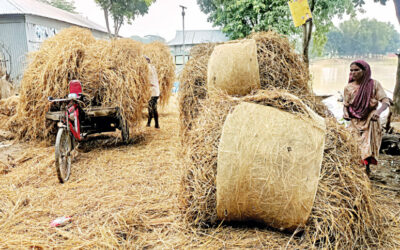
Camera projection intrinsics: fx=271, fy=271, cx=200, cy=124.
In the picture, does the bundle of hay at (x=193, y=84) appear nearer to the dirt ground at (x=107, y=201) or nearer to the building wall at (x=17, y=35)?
the dirt ground at (x=107, y=201)

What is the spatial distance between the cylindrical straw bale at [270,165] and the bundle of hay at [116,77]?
11.2 ft

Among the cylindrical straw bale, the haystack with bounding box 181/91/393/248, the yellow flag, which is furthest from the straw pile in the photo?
the cylindrical straw bale

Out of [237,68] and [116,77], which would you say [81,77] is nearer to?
[116,77]

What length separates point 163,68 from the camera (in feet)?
31.8

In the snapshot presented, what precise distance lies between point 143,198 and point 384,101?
3405 mm

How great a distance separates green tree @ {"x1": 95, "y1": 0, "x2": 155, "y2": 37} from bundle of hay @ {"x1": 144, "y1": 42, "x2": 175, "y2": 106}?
526 inches

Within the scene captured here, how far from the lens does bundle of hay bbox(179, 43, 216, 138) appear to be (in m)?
4.36

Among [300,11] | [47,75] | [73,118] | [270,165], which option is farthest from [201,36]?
[270,165]

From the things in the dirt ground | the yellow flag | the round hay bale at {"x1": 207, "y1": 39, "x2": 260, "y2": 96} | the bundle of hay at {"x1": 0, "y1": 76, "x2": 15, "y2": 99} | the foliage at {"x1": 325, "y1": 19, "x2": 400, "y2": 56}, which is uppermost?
the foliage at {"x1": 325, "y1": 19, "x2": 400, "y2": 56}

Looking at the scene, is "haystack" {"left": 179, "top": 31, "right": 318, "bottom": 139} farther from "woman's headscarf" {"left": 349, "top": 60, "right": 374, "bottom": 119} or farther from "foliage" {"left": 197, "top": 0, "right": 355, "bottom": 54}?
"foliage" {"left": 197, "top": 0, "right": 355, "bottom": 54}

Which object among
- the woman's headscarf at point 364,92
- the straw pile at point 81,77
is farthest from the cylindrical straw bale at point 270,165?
the straw pile at point 81,77

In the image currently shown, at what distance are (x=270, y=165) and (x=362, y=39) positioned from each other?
227 ft

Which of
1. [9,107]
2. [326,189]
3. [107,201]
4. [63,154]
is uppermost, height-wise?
[9,107]

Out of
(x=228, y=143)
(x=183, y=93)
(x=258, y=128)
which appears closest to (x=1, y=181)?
(x=183, y=93)
